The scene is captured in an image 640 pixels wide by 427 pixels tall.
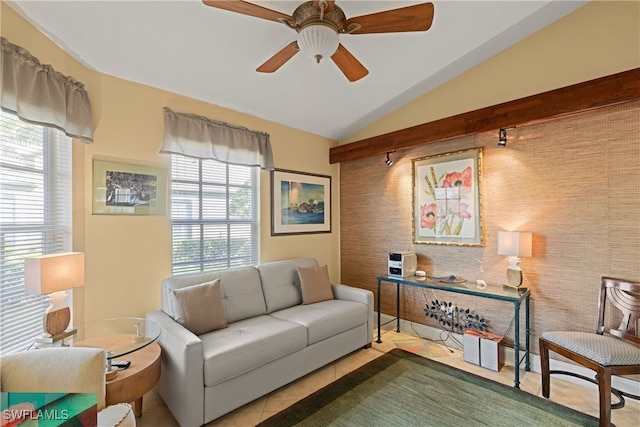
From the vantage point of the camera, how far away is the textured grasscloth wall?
234 centimetres

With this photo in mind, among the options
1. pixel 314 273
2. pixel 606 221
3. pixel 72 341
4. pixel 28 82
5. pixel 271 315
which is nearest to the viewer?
pixel 28 82

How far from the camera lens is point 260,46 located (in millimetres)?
2416

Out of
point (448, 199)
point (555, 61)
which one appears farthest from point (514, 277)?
point (555, 61)

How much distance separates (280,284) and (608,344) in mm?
2764

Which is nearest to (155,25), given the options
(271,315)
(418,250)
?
(271,315)

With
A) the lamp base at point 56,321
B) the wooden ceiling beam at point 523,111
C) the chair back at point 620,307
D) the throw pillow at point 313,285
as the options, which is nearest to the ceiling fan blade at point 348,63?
the wooden ceiling beam at point 523,111

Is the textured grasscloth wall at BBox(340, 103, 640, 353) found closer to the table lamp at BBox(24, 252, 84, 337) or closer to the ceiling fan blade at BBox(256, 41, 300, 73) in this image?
the ceiling fan blade at BBox(256, 41, 300, 73)

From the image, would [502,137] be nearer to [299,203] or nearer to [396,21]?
[396,21]

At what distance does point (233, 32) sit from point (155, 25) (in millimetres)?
538

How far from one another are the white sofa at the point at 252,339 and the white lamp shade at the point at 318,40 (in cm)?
202

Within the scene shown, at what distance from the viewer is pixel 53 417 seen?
1.27m

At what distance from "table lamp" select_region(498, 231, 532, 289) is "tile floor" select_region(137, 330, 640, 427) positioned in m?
0.84

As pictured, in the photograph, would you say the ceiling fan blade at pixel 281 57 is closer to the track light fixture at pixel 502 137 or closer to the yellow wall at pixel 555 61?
the yellow wall at pixel 555 61

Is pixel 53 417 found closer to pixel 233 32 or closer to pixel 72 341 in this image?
pixel 72 341
